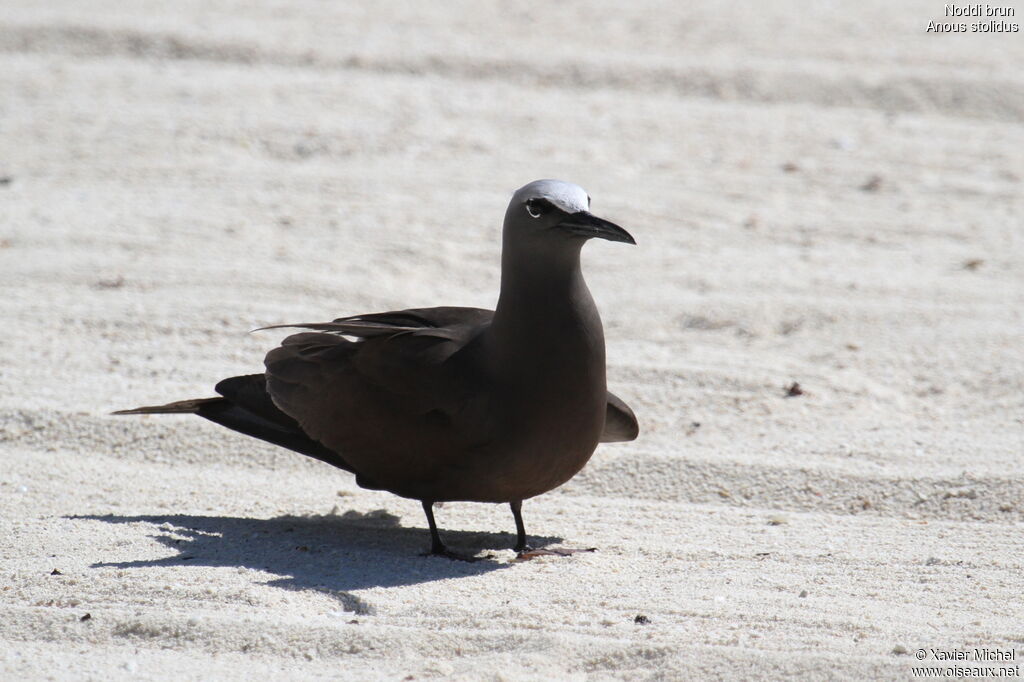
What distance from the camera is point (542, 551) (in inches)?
171

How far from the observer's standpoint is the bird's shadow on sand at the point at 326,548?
4.07 meters

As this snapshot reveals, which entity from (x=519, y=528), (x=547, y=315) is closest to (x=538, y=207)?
(x=547, y=315)

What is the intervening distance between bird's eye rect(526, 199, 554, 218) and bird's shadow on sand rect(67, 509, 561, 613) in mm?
1108

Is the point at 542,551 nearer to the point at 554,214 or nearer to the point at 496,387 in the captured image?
the point at 496,387

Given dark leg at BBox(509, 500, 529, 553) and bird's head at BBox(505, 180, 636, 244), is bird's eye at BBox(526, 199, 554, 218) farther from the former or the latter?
dark leg at BBox(509, 500, 529, 553)

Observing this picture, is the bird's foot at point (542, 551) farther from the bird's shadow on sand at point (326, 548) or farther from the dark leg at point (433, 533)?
the dark leg at point (433, 533)

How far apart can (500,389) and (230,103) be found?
5.70m

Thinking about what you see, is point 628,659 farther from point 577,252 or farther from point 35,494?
point 35,494

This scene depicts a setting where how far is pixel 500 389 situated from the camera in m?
4.15

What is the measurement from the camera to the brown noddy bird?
4109 mm

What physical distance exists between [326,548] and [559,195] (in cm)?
135

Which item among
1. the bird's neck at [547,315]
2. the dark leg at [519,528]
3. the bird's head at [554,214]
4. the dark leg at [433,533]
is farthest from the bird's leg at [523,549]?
the bird's head at [554,214]

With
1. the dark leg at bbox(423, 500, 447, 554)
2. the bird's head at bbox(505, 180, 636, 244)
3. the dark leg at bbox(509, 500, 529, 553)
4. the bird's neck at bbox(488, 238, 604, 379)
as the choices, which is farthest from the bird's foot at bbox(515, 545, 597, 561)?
the bird's head at bbox(505, 180, 636, 244)

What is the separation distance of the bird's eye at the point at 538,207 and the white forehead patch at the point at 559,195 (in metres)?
0.01
